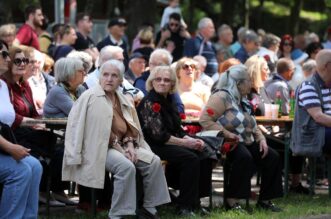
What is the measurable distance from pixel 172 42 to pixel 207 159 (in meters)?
6.76

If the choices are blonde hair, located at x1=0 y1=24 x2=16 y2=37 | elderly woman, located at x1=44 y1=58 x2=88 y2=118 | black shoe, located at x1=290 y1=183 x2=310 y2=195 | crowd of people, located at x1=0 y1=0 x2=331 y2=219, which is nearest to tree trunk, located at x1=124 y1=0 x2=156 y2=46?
blonde hair, located at x1=0 y1=24 x2=16 y2=37

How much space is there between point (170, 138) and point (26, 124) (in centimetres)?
152

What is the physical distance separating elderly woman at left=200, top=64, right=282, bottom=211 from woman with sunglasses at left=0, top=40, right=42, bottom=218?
231 centimetres

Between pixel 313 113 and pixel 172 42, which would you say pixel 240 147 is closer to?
pixel 313 113

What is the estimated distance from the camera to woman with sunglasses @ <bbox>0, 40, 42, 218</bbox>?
8.17m

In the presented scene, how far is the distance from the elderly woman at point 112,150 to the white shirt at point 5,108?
0.54 metres

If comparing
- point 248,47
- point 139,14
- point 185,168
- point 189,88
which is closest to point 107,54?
point 189,88

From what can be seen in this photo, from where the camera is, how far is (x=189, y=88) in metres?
12.0

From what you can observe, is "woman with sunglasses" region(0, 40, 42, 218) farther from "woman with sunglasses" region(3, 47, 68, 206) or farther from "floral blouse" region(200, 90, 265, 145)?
"floral blouse" region(200, 90, 265, 145)

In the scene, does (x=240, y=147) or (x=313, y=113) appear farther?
(x=313, y=113)

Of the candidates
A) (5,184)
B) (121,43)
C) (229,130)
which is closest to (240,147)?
(229,130)

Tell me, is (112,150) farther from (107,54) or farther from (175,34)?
(175,34)

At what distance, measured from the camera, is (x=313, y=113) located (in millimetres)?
10656

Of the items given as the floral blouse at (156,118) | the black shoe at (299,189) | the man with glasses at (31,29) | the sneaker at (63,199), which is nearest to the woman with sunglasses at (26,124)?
the sneaker at (63,199)
